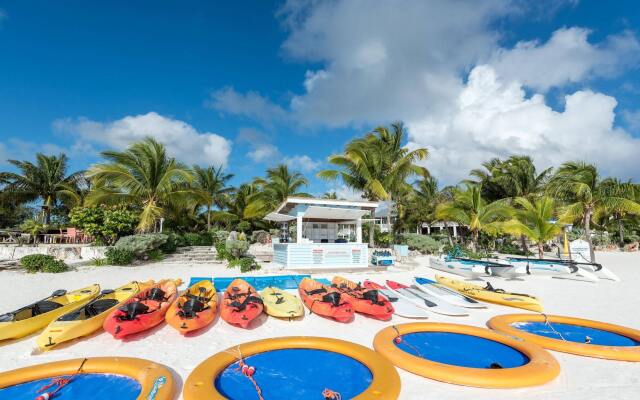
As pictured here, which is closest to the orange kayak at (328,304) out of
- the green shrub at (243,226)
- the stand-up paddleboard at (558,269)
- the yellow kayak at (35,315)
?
the yellow kayak at (35,315)

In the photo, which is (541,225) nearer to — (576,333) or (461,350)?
(576,333)

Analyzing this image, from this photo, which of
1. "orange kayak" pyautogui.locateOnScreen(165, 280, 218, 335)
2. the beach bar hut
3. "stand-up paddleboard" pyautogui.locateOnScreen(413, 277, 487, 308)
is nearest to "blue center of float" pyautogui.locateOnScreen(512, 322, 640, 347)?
"stand-up paddleboard" pyautogui.locateOnScreen(413, 277, 487, 308)

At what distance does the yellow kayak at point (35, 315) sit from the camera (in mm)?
5578

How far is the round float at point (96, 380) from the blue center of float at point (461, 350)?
384 centimetres

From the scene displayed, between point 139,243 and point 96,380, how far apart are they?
11.3m

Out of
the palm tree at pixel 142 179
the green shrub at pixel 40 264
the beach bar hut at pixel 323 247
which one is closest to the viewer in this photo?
the green shrub at pixel 40 264

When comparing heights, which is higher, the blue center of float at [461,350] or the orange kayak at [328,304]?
the orange kayak at [328,304]

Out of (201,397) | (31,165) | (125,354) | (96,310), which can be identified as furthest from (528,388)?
(31,165)

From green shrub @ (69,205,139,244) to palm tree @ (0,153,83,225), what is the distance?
1077 centimetres

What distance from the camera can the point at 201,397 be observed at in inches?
141

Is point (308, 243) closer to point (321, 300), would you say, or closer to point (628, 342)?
point (321, 300)

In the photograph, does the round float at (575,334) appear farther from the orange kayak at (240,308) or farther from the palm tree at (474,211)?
the palm tree at (474,211)

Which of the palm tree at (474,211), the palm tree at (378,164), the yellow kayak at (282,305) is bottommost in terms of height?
the yellow kayak at (282,305)

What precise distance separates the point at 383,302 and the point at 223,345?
3.67 m
